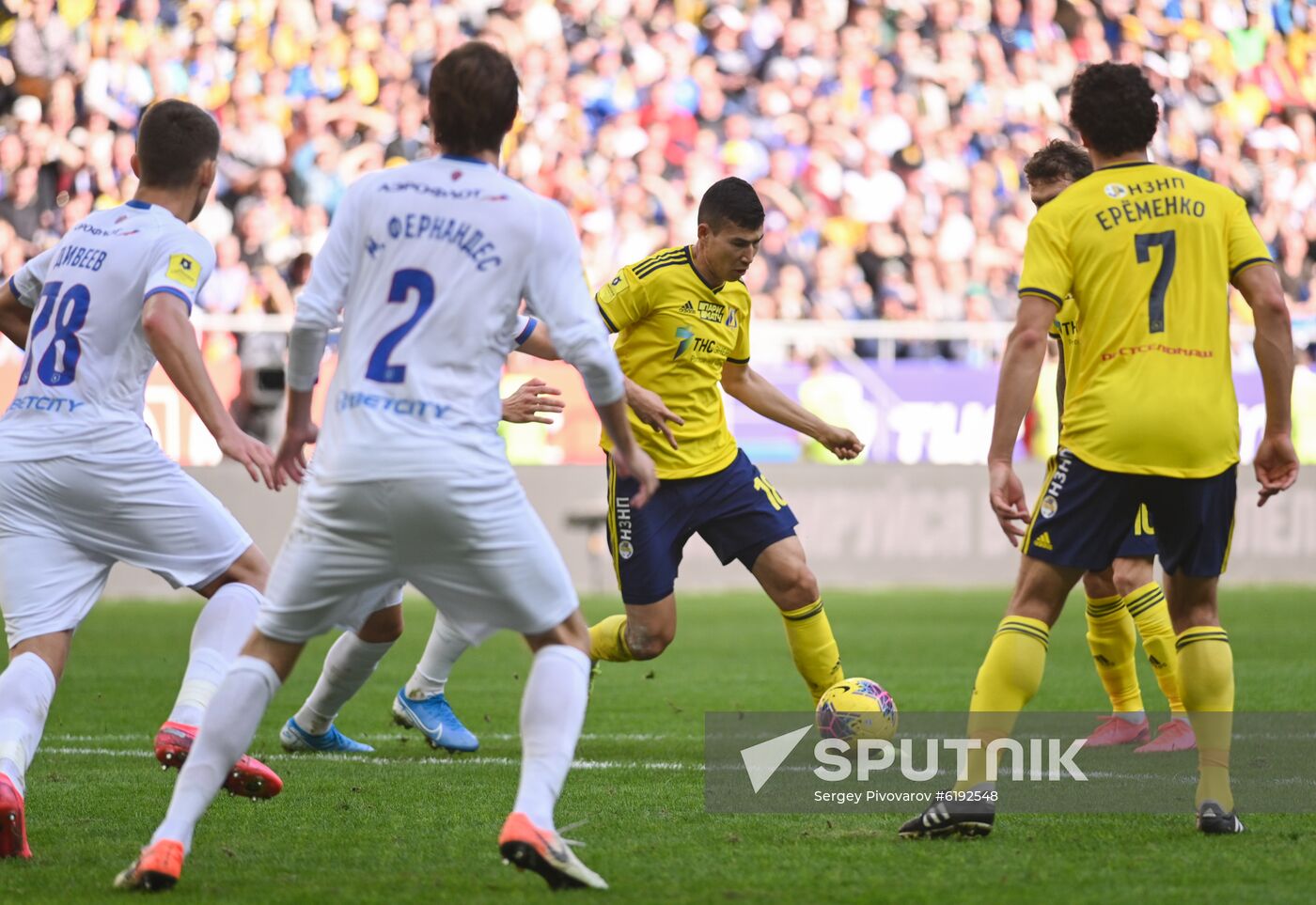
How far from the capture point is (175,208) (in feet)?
17.8

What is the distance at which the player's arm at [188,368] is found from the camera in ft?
16.5

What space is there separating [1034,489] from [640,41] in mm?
7969

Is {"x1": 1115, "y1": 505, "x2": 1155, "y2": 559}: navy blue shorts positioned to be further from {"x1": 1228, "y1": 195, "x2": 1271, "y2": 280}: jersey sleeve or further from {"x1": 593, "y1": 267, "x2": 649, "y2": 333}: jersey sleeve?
{"x1": 1228, "y1": 195, "x2": 1271, "y2": 280}: jersey sleeve

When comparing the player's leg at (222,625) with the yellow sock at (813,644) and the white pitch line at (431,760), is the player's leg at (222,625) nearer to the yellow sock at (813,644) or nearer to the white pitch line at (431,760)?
the white pitch line at (431,760)

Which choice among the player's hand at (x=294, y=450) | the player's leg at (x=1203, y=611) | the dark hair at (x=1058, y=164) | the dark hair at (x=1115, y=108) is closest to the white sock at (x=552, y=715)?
the player's hand at (x=294, y=450)

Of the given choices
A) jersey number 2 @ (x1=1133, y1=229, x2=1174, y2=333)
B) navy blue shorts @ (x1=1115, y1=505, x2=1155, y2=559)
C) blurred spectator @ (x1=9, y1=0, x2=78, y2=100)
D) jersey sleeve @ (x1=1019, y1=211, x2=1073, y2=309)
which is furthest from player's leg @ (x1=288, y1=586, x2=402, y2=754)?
blurred spectator @ (x1=9, y1=0, x2=78, y2=100)

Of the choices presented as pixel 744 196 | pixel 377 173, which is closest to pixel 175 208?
pixel 377 173

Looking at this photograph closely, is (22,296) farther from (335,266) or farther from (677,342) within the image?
(677,342)

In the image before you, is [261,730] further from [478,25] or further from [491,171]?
[478,25]

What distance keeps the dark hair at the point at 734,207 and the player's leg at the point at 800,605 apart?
1.40 m

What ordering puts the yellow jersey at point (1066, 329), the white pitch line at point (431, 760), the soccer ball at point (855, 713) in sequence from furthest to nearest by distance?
the yellow jersey at point (1066, 329) → the soccer ball at point (855, 713) → the white pitch line at point (431, 760)

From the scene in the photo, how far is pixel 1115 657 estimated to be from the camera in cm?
784

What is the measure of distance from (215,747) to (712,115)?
1778 centimetres

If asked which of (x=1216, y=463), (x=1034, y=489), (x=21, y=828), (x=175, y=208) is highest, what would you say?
(x=175, y=208)
